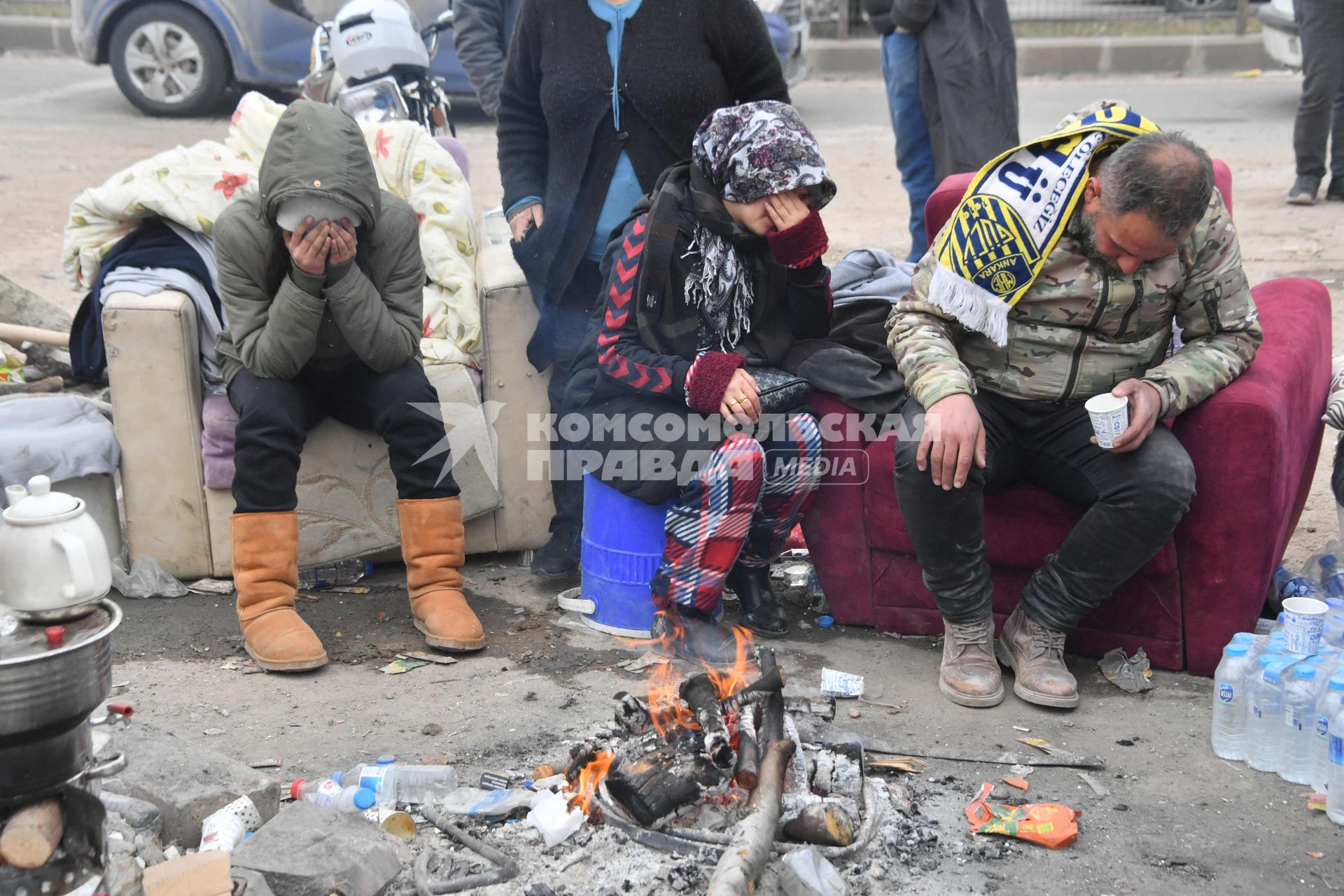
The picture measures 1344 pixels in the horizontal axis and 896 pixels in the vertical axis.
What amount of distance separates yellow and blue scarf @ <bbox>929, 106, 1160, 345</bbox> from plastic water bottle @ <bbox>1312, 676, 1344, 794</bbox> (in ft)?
3.68

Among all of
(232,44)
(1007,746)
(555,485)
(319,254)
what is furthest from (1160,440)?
(232,44)

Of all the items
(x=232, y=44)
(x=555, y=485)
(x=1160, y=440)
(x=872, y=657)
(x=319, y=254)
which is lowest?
(x=872, y=657)

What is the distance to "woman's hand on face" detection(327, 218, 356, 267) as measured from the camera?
344cm

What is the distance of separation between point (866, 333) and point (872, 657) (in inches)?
37.9

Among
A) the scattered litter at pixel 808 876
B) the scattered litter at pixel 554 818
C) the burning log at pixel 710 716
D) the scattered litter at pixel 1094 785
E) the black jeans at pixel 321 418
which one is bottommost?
the scattered litter at pixel 1094 785

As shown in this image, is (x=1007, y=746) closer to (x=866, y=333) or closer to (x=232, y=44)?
(x=866, y=333)

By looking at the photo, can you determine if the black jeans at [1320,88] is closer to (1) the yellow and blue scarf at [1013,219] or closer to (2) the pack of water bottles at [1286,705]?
(1) the yellow and blue scarf at [1013,219]

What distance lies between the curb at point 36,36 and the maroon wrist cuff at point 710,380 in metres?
13.8

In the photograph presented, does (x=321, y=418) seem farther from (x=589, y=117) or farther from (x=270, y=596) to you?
(x=589, y=117)

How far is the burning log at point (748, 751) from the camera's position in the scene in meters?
2.69

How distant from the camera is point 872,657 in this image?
3.63 meters

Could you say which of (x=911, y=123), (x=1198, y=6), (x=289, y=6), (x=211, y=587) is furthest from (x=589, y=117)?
(x=1198, y=6)

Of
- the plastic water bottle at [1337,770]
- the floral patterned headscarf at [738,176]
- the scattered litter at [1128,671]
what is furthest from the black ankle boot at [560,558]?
the plastic water bottle at [1337,770]

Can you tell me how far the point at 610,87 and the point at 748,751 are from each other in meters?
2.13
